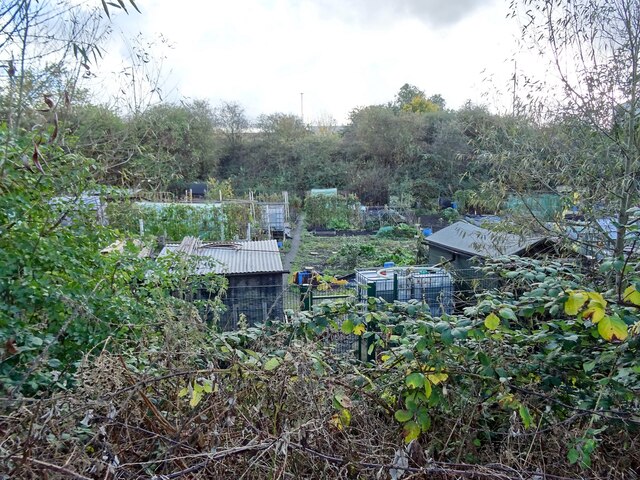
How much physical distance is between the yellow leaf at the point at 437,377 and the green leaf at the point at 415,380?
0.10 m

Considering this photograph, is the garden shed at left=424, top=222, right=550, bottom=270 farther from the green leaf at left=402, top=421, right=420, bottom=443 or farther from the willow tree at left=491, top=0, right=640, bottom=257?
the green leaf at left=402, top=421, right=420, bottom=443

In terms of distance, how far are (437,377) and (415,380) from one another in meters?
0.17

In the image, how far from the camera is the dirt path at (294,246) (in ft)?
39.9

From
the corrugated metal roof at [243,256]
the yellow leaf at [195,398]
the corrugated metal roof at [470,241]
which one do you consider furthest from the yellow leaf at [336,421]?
the corrugated metal roof at [243,256]

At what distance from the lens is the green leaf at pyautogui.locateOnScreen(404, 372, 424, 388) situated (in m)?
1.61

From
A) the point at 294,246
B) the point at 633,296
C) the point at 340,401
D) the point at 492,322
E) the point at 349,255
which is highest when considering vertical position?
the point at 633,296

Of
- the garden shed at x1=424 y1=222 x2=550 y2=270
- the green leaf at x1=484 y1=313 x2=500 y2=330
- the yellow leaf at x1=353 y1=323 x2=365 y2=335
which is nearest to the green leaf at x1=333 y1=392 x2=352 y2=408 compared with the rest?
the yellow leaf at x1=353 y1=323 x2=365 y2=335

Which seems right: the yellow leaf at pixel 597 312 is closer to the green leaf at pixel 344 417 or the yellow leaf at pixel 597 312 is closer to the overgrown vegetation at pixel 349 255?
the green leaf at pixel 344 417

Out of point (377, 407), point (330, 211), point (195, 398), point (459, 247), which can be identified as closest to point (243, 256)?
point (459, 247)

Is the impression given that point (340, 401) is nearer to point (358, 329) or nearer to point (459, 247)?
point (358, 329)

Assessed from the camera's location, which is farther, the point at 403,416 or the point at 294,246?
the point at 294,246

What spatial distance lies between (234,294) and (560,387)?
15.0ft

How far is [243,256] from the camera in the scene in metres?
6.82

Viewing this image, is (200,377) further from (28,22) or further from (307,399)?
(28,22)
